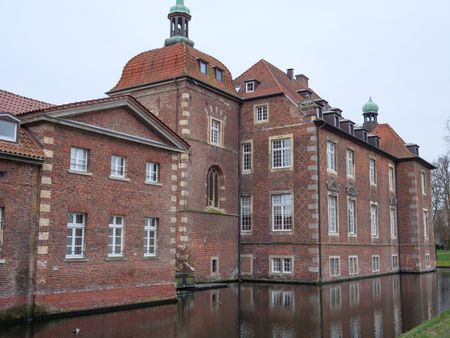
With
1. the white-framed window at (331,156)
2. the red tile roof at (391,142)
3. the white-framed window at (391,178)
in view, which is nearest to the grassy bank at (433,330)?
the white-framed window at (331,156)

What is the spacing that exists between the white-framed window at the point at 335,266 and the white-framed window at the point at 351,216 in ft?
8.91

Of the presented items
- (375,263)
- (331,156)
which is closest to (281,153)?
(331,156)

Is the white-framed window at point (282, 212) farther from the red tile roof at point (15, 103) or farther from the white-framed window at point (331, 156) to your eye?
the red tile roof at point (15, 103)

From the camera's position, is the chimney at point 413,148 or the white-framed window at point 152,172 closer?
the white-framed window at point 152,172

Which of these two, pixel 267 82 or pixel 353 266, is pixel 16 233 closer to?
pixel 267 82

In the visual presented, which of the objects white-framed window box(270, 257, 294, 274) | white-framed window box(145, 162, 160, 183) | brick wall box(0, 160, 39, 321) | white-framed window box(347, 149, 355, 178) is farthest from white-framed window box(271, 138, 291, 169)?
brick wall box(0, 160, 39, 321)

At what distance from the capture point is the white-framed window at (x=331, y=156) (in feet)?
98.8

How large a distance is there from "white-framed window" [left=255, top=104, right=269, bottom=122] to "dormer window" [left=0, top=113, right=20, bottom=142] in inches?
672

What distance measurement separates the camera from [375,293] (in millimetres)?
23453

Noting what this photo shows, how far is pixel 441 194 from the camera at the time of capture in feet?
200

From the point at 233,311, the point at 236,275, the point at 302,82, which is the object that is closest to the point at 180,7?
the point at 302,82

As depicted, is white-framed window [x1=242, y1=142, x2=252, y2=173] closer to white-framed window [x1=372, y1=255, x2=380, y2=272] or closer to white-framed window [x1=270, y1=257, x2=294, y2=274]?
white-framed window [x1=270, y1=257, x2=294, y2=274]

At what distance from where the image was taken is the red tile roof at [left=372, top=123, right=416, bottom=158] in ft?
135

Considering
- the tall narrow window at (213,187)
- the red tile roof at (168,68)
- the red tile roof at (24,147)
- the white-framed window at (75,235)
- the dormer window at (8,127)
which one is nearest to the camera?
the red tile roof at (24,147)
